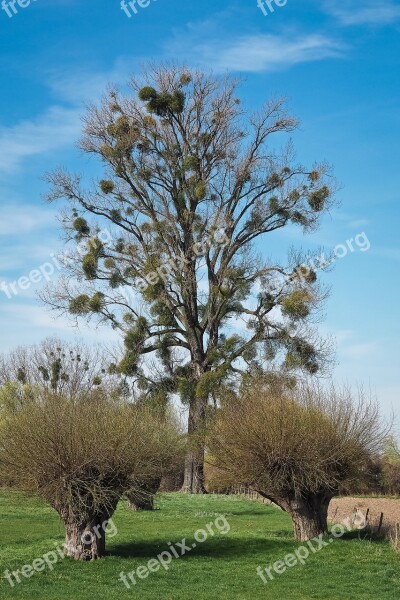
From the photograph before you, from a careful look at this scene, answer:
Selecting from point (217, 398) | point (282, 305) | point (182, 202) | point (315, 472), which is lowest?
point (315, 472)

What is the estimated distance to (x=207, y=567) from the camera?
19.8 meters

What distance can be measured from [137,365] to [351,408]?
64.1ft

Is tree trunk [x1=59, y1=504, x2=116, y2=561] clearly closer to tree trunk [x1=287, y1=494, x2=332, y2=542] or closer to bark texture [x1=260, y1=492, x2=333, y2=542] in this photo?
bark texture [x1=260, y1=492, x2=333, y2=542]

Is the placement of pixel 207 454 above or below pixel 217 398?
below

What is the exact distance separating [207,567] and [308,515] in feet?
15.1

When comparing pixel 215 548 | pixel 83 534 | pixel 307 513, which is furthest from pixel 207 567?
pixel 307 513

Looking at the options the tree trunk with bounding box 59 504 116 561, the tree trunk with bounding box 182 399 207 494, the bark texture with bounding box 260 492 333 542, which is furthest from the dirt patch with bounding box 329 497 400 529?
the tree trunk with bounding box 59 504 116 561

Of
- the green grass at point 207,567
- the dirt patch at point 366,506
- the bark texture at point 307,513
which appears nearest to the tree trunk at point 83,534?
the green grass at point 207,567

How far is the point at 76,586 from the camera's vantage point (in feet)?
57.0

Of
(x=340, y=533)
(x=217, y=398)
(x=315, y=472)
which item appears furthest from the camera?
(x=217, y=398)

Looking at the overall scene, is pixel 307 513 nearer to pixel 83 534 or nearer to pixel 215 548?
pixel 215 548

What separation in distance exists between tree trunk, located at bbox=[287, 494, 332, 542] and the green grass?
532mm

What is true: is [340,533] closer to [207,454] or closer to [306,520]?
[306,520]

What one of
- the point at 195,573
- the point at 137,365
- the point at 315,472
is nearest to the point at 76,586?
the point at 195,573
